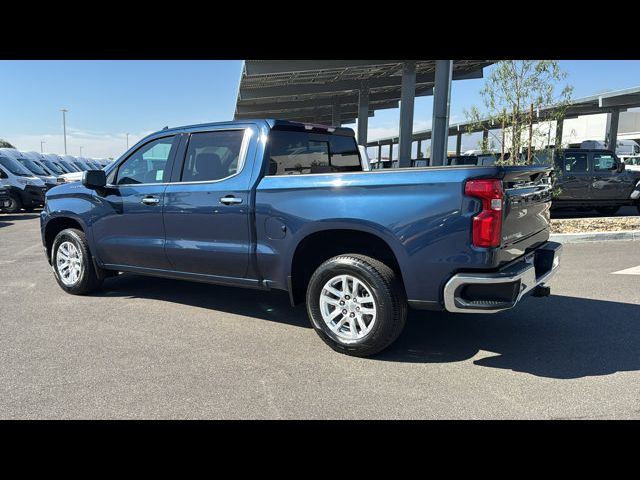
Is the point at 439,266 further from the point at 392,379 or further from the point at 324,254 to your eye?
the point at 324,254

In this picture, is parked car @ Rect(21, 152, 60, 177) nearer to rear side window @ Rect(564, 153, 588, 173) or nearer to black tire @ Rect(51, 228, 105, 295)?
black tire @ Rect(51, 228, 105, 295)

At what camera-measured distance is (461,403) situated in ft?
10.5

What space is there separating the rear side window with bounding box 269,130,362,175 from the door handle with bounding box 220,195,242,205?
1.27 ft

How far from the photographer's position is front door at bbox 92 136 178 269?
204 inches

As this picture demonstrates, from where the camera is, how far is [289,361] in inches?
155

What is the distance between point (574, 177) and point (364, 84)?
1527cm

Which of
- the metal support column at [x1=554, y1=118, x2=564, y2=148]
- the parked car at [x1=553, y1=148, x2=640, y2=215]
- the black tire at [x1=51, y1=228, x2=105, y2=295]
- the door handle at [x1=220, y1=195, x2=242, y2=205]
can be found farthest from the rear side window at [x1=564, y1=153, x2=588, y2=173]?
the black tire at [x1=51, y1=228, x2=105, y2=295]

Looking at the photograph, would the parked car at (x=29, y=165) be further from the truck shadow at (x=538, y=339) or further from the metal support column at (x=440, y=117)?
the truck shadow at (x=538, y=339)

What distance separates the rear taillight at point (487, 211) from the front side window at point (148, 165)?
3154 millimetres

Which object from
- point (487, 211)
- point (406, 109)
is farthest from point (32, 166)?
point (487, 211)

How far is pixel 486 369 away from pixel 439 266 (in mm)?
881

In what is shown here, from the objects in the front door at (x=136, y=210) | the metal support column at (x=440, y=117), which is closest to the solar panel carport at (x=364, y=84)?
the metal support column at (x=440, y=117)

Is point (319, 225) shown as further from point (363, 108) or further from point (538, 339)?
point (363, 108)

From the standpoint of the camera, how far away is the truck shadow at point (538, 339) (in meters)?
3.83
